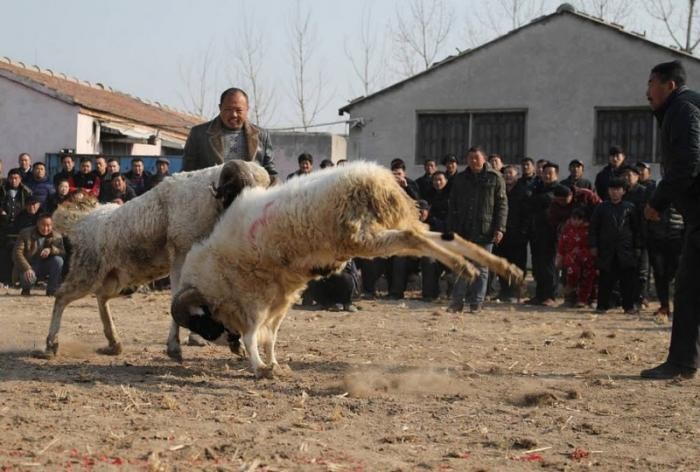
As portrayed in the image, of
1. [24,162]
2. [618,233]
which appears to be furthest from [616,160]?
[24,162]

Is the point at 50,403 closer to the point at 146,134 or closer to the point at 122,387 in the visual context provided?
the point at 122,387

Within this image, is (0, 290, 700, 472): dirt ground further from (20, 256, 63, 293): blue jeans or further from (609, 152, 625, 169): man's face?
(609, 152, 625, 169): man's face

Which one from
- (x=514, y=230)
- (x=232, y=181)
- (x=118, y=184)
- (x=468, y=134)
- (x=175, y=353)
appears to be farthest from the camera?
(x=468, y=134)

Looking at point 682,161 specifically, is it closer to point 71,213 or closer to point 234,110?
point 234,110

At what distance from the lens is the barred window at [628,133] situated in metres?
20.1

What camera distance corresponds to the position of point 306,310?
42.4ft

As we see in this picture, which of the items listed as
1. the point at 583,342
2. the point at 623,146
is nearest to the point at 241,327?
the point at 583,342

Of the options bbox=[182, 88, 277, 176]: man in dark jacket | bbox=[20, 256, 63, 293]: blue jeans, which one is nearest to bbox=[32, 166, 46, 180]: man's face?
bbox=[20, 256, 63, 293]: blue jeans

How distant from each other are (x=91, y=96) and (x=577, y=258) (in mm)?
22126

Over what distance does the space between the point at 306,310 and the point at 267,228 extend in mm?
6230

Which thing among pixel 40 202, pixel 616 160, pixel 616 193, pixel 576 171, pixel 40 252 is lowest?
pixel 40 252

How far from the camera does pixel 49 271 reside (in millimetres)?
14781

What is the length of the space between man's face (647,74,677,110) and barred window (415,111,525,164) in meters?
13.2

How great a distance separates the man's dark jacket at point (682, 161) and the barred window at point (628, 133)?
13061 millimetres
